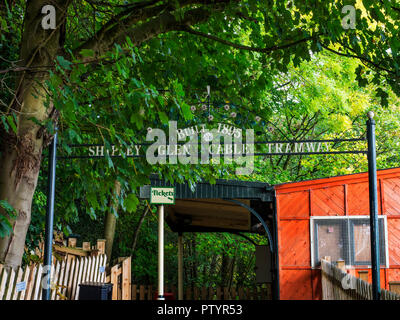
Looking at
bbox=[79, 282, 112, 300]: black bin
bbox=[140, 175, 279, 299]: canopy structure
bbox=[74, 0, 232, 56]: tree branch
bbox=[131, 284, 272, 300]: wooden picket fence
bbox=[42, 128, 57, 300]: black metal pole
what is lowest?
bbox=[131, 284, 272, 300]: wooden picket fence

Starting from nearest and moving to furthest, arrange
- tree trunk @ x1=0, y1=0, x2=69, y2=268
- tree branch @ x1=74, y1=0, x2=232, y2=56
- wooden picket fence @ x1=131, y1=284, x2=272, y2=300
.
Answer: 1. tree trunk @ x1=0, y1=0, x2=69, y2=268
2. tree branch @ x1=74, y1=0, x2=232, y2=56
3. wooden picket fence @ x1=131, y1=284, x2=272, y2=300

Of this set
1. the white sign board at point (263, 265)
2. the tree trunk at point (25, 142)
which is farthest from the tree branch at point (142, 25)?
the white sign board at point (263, 265)

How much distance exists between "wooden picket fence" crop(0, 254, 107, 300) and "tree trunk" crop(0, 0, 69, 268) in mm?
280

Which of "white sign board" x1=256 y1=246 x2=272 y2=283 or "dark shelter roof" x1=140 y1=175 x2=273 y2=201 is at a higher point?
"dark shelter roof" x1=140 y1=175 x2=273 y2=201

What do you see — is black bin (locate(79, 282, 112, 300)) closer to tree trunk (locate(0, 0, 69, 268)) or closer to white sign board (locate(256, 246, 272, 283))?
tree trunk (locate(0, 0, 69, 268))

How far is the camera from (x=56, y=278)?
10055 millimetres

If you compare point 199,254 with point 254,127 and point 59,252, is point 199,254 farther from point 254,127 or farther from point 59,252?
point 254,127

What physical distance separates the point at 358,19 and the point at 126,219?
1768 centimetres

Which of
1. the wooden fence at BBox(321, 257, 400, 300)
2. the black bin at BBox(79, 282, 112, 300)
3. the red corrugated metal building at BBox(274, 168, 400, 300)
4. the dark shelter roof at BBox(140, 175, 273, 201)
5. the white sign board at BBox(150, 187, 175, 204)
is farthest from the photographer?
the red corrugated metal building at BBox(274, 168, 400, 300)

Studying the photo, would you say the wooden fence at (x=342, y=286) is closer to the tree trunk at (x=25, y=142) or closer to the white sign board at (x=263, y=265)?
the white sign board at (x=263, y=265)

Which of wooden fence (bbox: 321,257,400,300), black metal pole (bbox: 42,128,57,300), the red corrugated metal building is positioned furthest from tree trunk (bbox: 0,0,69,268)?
the red corrugated metal building

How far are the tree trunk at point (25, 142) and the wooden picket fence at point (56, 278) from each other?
0.28 m

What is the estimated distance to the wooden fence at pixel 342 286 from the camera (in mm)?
8117

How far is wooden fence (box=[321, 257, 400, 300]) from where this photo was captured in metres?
8.12
